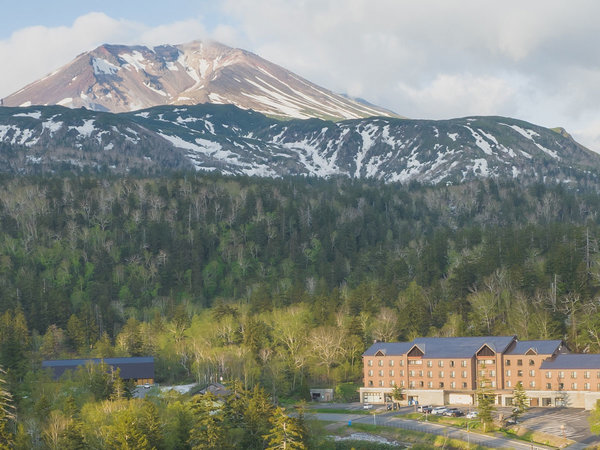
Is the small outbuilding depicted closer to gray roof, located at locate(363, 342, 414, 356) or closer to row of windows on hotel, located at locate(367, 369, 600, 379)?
row of windows on hotel, located at locate(367, 369, 600, 379)

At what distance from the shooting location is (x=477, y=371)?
100000mm

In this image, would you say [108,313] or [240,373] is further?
[108,313]

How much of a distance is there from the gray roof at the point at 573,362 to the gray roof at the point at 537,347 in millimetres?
1779

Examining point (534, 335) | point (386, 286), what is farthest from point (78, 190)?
point (534, 335)

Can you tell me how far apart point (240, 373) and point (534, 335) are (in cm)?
4083

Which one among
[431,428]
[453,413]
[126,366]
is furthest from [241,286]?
[431,428]

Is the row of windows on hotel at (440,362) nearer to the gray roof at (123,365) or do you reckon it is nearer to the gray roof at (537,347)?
the gray roof at (537,347)

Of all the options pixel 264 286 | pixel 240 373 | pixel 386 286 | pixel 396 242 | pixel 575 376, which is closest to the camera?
pixel 575 376

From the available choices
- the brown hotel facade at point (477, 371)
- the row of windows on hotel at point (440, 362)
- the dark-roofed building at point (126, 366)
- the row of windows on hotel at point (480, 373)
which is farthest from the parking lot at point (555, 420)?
the dark-roofed building at point (126, 366)

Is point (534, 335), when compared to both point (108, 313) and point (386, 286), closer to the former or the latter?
point (386, 286)

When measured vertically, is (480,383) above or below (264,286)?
below

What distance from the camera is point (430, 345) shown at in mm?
104812

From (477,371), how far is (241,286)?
6779 cm

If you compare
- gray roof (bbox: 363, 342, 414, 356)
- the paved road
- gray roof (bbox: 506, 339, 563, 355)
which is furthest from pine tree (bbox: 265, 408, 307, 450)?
gray roof (bbox: 506, 339, 563, 355)
